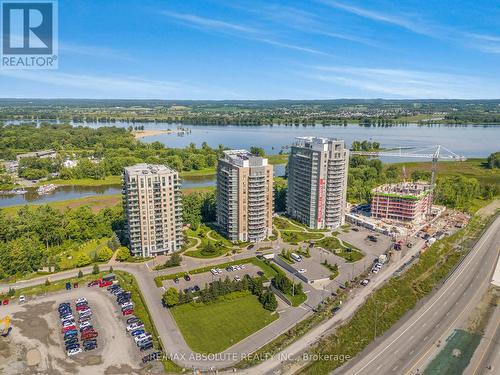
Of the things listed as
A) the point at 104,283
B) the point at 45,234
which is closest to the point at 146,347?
the point at 104,283

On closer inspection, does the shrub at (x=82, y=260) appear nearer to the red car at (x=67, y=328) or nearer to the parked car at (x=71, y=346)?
the red car at (x=67, y=328)

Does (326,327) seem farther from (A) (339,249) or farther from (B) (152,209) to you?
(B) (152,209)

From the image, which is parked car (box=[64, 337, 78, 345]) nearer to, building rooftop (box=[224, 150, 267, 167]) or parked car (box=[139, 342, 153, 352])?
parked car (box=[139, 342, 153, 352])

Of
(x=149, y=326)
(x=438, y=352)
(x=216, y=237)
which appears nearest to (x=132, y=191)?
(x=216, y=237)

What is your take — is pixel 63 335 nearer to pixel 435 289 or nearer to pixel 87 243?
pixel 87 243

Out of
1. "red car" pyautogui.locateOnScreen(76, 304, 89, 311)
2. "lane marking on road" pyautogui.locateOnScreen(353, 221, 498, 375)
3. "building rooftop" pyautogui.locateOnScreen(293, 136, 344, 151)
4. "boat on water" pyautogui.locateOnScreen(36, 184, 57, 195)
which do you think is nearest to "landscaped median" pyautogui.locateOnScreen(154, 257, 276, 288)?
"red car" pyautogui.locateOnScreen(76, 304, 89, 311)

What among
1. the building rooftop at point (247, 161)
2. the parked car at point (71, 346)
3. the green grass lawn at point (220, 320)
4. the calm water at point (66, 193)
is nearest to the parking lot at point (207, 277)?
the green grass lawn at point (220, 320)
